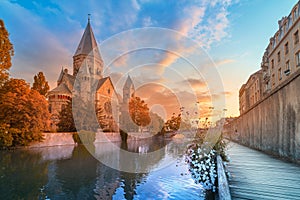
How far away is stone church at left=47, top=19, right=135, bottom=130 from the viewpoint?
3928 cm

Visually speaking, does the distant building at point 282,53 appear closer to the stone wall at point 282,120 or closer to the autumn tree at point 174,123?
the autumn tree at point 174,123

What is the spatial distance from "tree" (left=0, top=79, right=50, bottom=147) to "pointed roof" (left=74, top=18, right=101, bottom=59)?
31.6m

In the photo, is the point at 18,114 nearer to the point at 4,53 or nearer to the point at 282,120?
the point at 4,53

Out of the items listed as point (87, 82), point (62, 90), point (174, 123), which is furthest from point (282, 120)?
Result: point (87, 82)

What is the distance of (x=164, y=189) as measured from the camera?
6.42m

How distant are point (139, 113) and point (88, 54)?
19148 mm

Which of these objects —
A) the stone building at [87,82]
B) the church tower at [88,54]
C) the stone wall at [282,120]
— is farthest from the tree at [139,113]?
the stone wall at [282,120]

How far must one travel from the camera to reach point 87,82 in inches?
1694

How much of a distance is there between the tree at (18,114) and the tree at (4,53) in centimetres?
74

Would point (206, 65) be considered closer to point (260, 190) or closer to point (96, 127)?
point (260, 190)

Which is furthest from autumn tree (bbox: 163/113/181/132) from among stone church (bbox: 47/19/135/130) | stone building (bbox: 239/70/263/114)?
stone church (bbox: 47/19/135/130)

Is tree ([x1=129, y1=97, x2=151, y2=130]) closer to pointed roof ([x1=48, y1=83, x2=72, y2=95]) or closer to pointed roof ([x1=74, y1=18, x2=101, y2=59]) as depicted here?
pointed roof ([x1=48, y1=83, x2=72, y2=95])

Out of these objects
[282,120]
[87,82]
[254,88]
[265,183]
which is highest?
[87,82]

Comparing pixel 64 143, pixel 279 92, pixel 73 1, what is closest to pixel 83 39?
pixel 64 143
